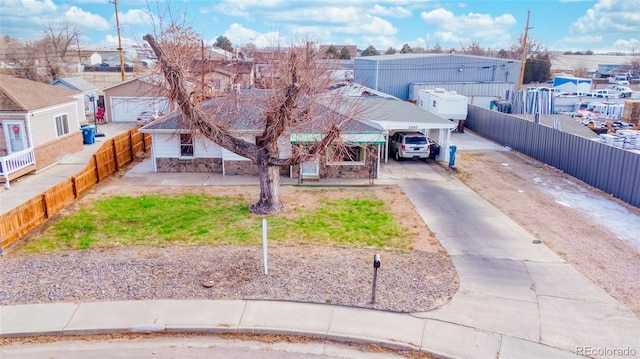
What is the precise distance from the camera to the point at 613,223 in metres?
14.5

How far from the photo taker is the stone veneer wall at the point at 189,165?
20141 mm

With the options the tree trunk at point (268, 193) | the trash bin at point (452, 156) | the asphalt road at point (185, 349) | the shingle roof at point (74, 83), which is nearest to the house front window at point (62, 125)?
the tree trunk at point (268, 193)

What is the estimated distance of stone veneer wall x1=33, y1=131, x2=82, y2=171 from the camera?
19.7m

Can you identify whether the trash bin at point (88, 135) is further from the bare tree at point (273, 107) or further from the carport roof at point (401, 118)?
the carport roof at point (401, 118)

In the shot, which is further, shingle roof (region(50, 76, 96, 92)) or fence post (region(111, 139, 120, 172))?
shingle roof (region(50, 76, 96, 92))

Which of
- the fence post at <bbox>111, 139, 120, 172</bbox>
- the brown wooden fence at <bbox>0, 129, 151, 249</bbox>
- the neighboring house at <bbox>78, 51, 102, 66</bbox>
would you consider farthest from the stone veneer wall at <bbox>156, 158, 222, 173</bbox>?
the neighboring house at <bbox>78, 51, 102, 66</bbox>

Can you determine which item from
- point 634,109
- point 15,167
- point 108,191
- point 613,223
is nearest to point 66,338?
point 108,191

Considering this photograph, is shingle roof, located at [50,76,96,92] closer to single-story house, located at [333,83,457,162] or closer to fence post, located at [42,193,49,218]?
single-story house, located at [333,83,457,162]

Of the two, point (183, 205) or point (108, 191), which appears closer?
point (183, 205)

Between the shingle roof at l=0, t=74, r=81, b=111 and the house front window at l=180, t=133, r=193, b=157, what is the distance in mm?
6395

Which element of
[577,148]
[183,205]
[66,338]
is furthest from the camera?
[577,148]

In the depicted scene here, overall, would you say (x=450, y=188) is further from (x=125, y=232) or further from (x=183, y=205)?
(x=125, y=232)

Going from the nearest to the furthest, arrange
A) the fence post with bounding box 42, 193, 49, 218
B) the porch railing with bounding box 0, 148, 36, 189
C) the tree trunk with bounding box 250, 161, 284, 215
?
the fence post with bounding box 42, 193, 49, 218 → the tree trunk with bounding box 250, 161, 284, 215 → the porch railing with bounding box 0, 148, 36, 189

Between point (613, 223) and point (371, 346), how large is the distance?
10755mm
